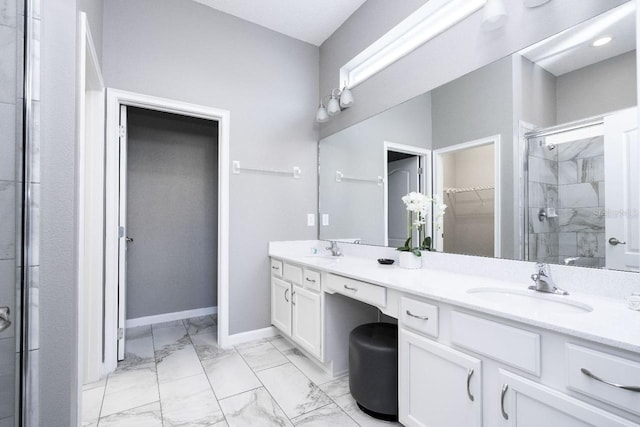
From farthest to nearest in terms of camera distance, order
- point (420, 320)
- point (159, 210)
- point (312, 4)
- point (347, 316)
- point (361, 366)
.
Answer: point (159, 210)
point (312, 4)
point (347, 316)
point (361, 366)
point (420, 320)

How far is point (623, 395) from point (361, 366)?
3.51 ft

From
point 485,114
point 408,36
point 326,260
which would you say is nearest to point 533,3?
point 485,114

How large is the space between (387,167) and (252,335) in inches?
73.6

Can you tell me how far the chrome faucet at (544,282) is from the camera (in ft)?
4.04

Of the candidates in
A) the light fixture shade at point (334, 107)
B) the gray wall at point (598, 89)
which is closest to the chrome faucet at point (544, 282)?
the gray wall at point (598, 89)

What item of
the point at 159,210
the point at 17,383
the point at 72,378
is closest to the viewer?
the point at 17,383

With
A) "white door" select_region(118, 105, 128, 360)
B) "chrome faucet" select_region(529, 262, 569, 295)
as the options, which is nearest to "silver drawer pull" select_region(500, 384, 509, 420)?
"chrome faucet" select_region(529, 262, 569, 295)

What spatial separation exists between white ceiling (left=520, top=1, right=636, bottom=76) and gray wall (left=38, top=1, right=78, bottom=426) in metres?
2.06

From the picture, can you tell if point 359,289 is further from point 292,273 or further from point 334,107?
point 334,107

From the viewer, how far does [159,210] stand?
125 inches

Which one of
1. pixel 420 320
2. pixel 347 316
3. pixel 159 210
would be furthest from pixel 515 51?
pixel 159 210

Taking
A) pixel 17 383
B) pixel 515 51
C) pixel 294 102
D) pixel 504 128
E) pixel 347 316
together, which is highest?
pixel 294 102

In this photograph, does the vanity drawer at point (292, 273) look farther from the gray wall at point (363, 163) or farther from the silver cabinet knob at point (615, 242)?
the silver cabinet knob at point (615, 242)

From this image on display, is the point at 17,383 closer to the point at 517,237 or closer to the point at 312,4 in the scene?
the point at 517,237
